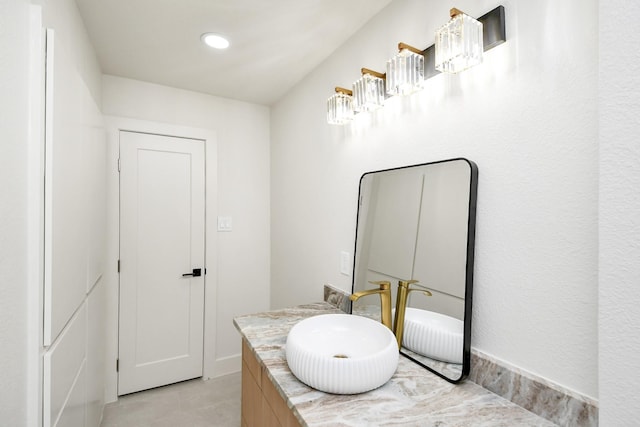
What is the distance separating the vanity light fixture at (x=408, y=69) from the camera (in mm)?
1244

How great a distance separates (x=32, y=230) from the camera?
37.8 inches

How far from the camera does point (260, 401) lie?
1.35 meters

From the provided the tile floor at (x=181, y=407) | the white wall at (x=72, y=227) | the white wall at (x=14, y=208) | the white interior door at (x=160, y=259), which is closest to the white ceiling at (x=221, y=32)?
the white wall at (x=72, y=227)

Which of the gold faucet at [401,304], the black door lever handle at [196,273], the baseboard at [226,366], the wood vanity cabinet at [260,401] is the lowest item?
the baseboard at [226,366]

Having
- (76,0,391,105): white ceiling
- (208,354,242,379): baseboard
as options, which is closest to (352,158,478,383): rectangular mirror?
(76,0,391,105): white ceiling

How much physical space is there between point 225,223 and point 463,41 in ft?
7.38

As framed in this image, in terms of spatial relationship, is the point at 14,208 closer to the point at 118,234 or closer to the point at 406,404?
the point at 406,404

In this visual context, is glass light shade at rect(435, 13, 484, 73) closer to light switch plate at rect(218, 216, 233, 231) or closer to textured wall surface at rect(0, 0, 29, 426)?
textured wall surface at rect(0, 0, 29, 426)

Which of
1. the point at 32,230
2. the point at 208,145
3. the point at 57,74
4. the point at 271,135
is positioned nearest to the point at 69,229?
the point at 32,230

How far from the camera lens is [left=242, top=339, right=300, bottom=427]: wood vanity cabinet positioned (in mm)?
1114

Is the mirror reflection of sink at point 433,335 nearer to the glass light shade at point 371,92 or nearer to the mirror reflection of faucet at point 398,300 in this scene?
the mirror reflection of faucet at point 398,300

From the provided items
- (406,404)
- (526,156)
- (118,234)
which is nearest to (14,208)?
(406,404)

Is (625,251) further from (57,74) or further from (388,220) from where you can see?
(57,74)

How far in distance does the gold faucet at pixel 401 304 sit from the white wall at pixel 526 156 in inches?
10.6
